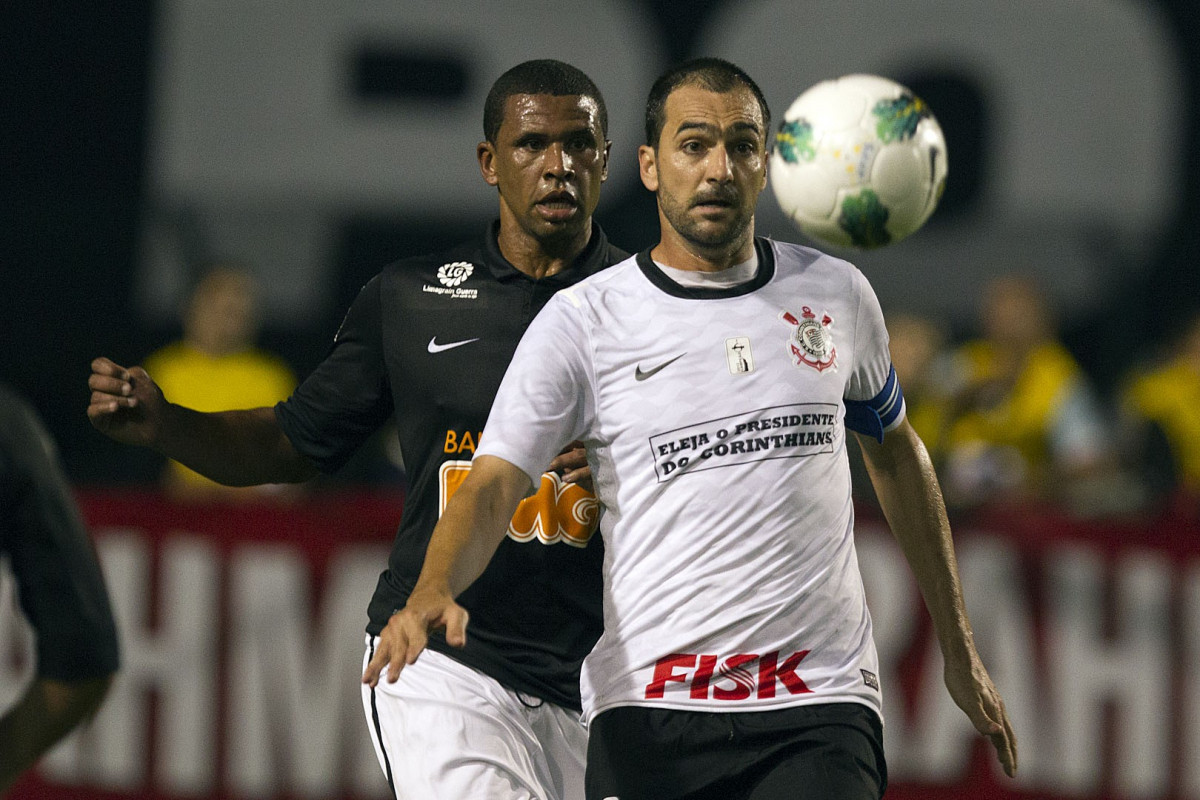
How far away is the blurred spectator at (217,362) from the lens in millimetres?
8609

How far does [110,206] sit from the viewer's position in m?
11.6

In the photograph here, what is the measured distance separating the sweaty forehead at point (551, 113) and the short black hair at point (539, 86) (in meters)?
0.02

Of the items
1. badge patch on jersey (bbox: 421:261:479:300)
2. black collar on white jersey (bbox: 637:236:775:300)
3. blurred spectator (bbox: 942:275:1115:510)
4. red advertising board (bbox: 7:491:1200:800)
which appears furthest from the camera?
blurred spectator (bbox: 942:275:1115:510)

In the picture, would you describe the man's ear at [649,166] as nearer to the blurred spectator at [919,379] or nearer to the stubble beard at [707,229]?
the stubble beard at [707,229]

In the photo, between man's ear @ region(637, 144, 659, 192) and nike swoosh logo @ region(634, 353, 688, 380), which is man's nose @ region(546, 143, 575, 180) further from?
nike swoosh logo @ region(634, 353, 688, 380)

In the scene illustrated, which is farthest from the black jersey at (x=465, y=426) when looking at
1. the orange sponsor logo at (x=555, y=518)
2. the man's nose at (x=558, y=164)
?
the man's nose at (x=558, y=164)

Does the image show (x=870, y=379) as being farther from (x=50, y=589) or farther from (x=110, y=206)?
(x=110, y=206)

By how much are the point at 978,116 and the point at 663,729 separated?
9.36 meters

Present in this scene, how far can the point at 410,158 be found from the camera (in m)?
12.1

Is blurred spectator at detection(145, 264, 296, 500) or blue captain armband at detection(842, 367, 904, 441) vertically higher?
blue captain armband at detection(842, 367, 904, 441)

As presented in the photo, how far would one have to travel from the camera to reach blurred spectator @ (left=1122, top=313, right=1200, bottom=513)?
28.3ft

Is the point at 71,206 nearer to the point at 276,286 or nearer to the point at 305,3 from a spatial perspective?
the point at 276,286

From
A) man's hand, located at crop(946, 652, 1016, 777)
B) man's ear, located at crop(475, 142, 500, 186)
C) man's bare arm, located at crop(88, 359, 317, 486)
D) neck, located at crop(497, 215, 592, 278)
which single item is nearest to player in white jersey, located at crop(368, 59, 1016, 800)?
man's hand, located at crop(946, 652, 1016, 777)

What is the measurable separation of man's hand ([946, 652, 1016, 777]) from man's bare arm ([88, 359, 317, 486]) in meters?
1.84
